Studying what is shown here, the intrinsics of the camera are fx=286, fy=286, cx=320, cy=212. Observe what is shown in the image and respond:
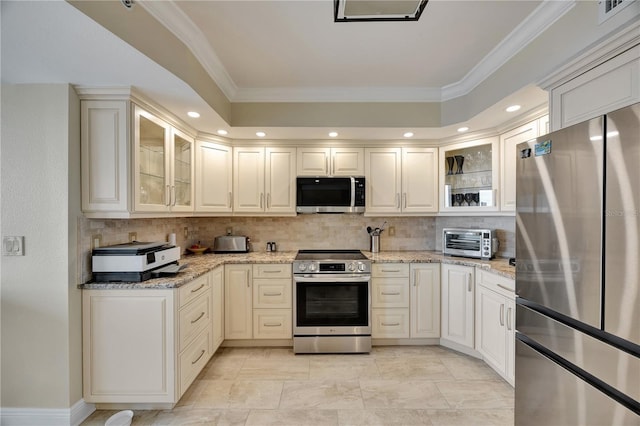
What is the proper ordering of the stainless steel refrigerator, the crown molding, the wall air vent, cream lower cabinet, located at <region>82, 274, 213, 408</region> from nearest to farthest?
1. the stainless steel refrigerator
2. the wall air vent
3. the crown molding
4. cream lower cabinet, located at <region>82, 274, 213, 408</region>

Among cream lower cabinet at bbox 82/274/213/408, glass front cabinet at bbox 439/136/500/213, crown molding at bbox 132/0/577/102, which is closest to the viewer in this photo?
crown molding at bbox 132/0/577/102

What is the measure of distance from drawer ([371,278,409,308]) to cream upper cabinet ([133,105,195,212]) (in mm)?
2085

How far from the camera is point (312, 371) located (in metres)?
2.56

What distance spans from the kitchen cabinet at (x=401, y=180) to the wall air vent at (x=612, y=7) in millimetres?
1953

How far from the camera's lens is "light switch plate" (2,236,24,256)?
73.2 inches

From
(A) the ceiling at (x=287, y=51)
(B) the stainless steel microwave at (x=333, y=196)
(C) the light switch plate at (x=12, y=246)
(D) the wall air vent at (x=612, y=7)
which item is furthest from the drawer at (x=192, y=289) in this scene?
(D) the wall air vent at (x=612, y=7)

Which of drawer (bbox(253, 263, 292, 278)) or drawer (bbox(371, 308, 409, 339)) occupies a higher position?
drawer (bbox(253, 263, 292, 278))

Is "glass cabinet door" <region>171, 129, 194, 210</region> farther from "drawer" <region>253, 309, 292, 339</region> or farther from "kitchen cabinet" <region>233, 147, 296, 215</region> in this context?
"drawer" <region>253, 309, 292, 339</region>

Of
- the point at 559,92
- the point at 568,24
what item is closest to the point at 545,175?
the point at 559,92

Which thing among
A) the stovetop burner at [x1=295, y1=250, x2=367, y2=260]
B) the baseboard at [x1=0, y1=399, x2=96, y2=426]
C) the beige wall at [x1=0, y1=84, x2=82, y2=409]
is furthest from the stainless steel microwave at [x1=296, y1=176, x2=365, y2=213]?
the baseboard at [x1=0, y1=399, x2=96, y2=426]

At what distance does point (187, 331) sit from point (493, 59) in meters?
3.13

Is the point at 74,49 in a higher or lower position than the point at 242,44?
lower

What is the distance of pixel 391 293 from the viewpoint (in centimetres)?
299

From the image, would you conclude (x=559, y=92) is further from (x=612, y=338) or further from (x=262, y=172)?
(x=262, y=172)
